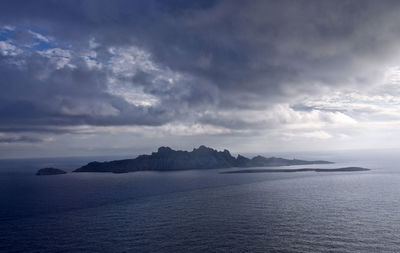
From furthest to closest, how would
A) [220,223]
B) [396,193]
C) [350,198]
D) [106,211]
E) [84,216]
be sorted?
[396,193]
[350,198]
[106,211]
[84,216]
[220,223]

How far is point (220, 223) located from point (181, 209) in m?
25.0

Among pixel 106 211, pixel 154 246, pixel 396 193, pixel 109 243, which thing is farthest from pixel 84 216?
pixel 396 193

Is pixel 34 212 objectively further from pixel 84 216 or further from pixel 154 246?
pixel 154 246

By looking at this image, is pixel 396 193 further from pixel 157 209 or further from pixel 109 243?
pixel 109 243

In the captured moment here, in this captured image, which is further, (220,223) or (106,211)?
(106,211)

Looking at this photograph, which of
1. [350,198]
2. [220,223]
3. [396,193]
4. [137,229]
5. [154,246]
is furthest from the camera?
[396,193]

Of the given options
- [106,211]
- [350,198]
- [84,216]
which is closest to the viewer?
[84,216]

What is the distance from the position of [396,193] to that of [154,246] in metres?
130

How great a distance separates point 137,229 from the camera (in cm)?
7456

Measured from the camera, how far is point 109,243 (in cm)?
6412

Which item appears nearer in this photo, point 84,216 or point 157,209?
point 84,216

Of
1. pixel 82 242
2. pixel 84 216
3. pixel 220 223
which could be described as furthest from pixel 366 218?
pixel 84 216

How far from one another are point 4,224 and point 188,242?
6493cm

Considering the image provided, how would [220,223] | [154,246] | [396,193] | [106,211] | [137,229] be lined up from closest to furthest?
[154,246] < [137,229] < [220,223] < [106,211] < [396,193]
